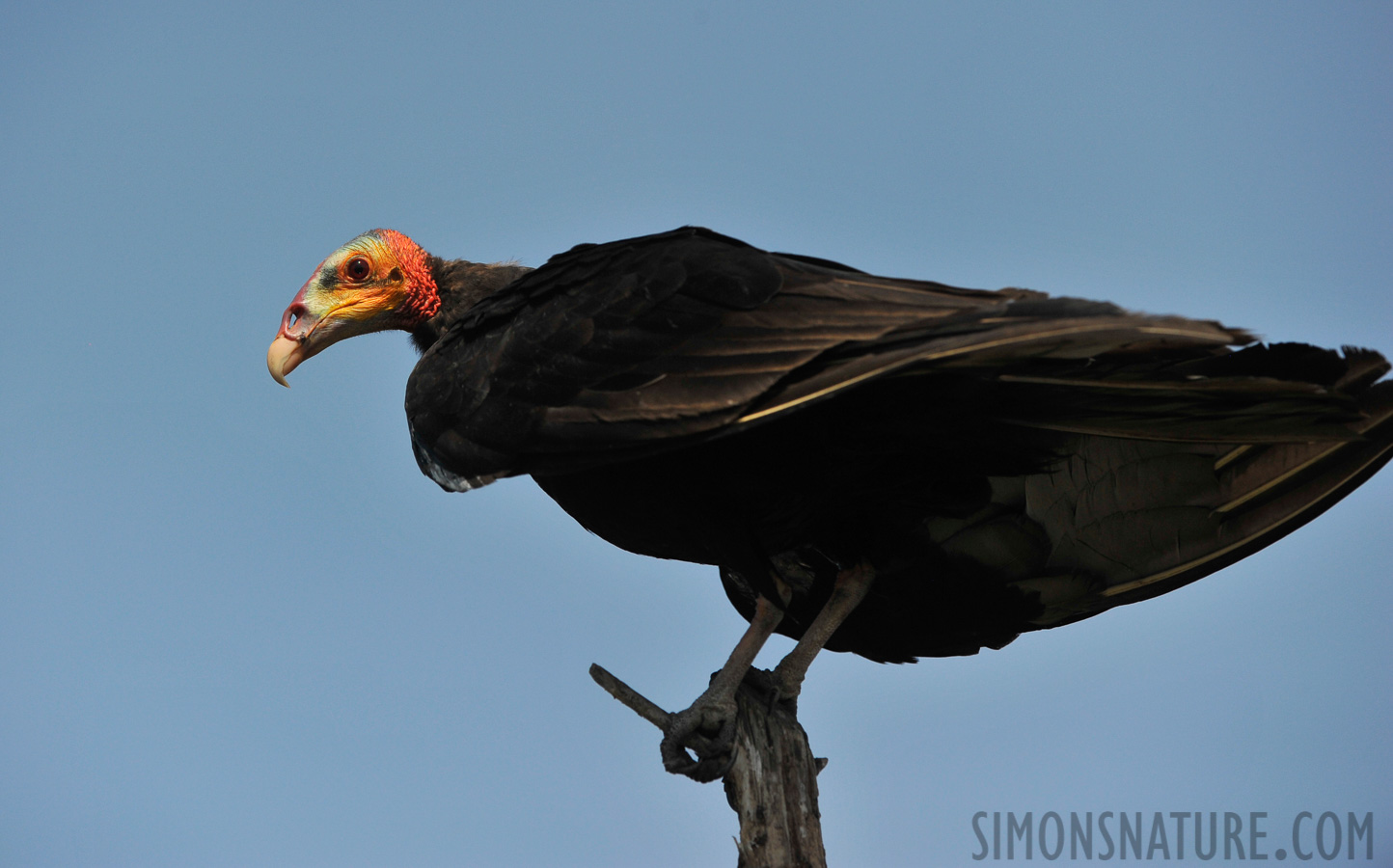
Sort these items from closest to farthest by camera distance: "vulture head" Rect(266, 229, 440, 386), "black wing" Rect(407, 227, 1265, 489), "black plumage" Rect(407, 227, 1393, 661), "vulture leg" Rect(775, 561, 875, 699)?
"black wing" Rect(407, 227, 1265, 489) → "black plumage" Rect(407, 227, 1393, 661) → "vulture leg" Rect(775, 561, 875, 699) → "vulture head" Rect(266, 229, 440, 386)

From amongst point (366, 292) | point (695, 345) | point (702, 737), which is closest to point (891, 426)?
point (695, 345)

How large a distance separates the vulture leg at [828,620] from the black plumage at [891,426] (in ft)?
0.26

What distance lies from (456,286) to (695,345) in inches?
83.7

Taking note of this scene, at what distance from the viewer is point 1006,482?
4.09 meters

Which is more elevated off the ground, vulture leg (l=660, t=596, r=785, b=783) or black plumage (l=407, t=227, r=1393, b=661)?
black plumage (l=407, t=227, r=1393, b=661)

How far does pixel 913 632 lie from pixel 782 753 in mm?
979

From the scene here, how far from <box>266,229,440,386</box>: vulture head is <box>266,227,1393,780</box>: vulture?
151 mm

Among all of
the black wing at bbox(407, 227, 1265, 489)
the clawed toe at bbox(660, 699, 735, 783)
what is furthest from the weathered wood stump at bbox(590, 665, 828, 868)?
the black wing at bbox(407, 227, 1265, 489)

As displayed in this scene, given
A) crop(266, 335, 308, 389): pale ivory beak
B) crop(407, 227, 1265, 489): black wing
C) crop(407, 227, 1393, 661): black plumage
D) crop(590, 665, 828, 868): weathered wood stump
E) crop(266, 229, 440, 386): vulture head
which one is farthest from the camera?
crop(266, 229, 440, 386): vulture head

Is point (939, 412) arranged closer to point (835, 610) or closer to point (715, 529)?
point (715, 529)

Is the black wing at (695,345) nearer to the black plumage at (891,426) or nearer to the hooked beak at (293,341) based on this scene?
the black plumage at (891,426)

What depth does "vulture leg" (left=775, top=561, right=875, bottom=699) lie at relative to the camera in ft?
13.8

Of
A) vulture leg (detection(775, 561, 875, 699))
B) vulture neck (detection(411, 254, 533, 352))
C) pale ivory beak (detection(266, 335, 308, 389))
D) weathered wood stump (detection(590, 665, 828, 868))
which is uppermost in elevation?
vulture neck (detection(411, 254, 533, 352))

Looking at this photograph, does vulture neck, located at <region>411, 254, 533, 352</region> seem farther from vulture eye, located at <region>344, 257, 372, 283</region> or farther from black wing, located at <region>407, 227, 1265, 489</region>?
black wing, located at <region>407, 227, 1265, 489</region>
